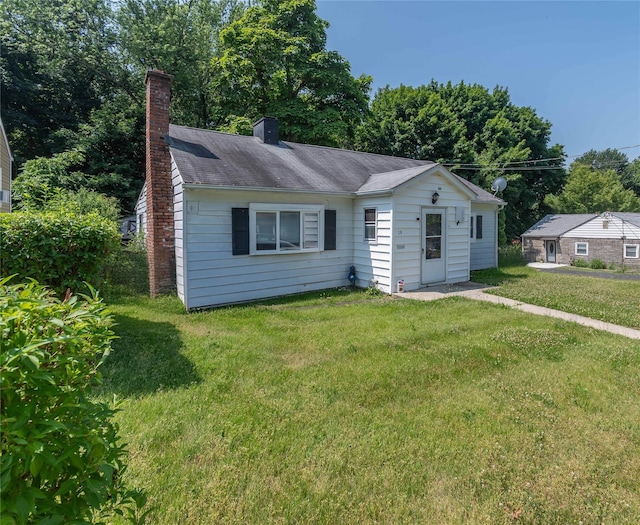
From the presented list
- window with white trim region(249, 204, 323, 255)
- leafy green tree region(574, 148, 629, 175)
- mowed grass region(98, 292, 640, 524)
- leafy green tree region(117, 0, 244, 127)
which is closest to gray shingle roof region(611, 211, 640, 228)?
→ mowed grass region(98, 292, 640, 524)

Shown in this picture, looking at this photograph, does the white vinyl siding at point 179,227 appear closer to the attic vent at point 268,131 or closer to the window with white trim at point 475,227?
the attic vent at point 268,131

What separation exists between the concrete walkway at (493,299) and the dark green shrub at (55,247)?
22.1 ft

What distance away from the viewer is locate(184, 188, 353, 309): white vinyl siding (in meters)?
7.84

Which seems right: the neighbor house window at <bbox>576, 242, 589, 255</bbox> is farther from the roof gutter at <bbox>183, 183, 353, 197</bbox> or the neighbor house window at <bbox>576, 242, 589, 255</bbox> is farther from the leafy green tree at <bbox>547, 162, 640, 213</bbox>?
the roof gutter at <bbox>183, 183, 353, 197</bbox>

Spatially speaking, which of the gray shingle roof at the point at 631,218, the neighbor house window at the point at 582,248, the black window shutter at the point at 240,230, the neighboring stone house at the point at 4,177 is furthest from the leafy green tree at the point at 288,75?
the gray shingle roof at the point at 631,218

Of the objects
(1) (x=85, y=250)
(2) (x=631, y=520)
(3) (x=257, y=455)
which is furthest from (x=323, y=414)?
(1) (x=85, y=250)

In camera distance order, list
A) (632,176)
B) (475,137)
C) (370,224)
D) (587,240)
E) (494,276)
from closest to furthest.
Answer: (370,224), (494,276), (587,240), (475,137), (632,176)

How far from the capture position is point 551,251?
19.2 metres

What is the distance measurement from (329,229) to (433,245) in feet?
10.3

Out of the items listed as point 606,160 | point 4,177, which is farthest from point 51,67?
point 606,160

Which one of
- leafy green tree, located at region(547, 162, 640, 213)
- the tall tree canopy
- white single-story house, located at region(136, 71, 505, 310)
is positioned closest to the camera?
white single-story house, located at region(136, 71, 505, 310)

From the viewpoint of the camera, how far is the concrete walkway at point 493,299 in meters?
6.33

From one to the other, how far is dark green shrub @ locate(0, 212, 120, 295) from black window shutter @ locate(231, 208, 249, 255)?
10.4ft

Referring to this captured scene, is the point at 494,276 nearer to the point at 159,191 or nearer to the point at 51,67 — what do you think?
the point at 159,191
